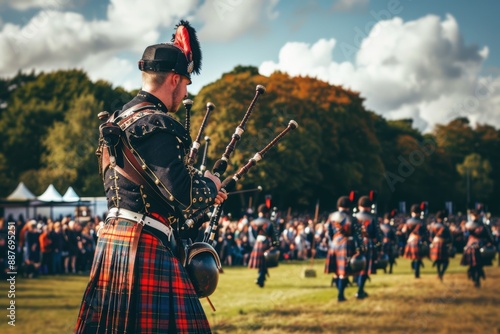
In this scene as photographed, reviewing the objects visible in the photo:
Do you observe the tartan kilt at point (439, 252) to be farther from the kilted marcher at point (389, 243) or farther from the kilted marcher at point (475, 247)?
the kilted marcher at point (389, 243)

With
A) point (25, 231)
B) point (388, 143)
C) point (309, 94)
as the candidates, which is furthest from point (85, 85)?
point (25, 231)

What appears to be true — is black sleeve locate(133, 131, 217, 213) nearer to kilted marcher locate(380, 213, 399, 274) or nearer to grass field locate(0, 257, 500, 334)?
grass field locate(0, 257, 500, 334)

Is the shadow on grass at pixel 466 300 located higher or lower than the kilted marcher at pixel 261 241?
lower

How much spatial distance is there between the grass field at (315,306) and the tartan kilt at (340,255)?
63 cm

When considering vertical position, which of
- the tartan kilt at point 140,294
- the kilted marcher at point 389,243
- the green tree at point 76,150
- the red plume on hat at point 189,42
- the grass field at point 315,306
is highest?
the green tree at point 76,150

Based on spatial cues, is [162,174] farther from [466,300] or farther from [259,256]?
[259,256]

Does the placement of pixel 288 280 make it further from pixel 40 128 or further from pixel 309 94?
pixel 40 128

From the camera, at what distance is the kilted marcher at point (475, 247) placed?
17062 millimetres

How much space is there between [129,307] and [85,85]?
156ft

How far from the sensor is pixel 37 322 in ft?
34.1

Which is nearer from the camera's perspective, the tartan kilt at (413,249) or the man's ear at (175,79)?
the man's ear at (175,79)

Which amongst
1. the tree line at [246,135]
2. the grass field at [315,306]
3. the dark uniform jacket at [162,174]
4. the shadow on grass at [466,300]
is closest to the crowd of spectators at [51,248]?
the grass field at [315,306]

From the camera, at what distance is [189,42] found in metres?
4.18

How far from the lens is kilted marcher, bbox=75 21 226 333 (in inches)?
141
